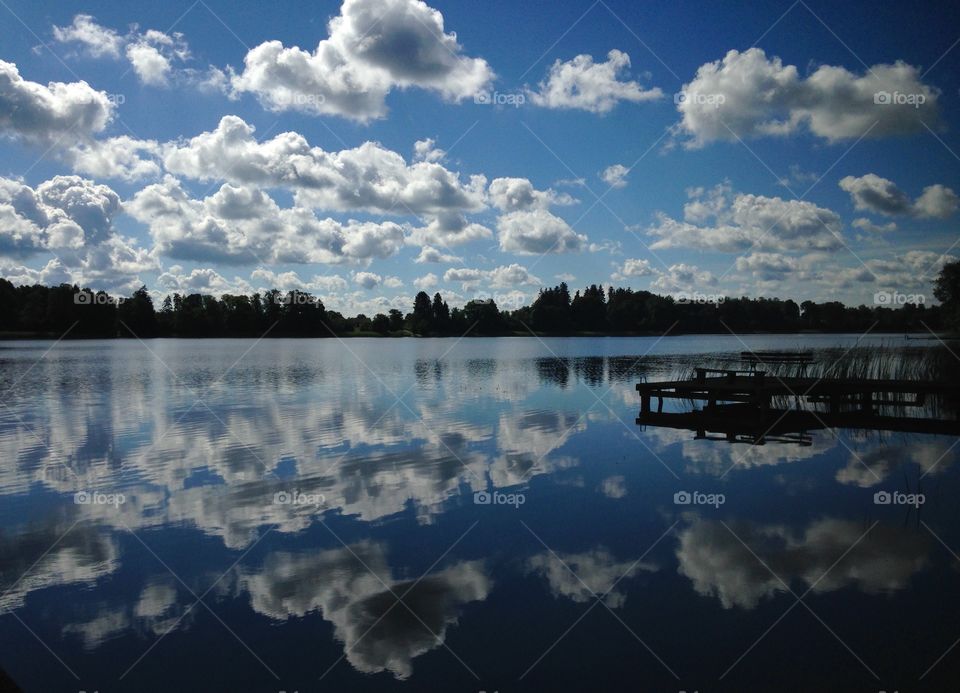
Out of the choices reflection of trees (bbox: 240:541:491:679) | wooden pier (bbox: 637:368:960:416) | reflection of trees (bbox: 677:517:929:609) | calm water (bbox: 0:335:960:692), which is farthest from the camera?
wooden pier (bbox: 637:368:960:416)

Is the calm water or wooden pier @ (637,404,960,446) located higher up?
wooden pier @ (637,404,960,446)

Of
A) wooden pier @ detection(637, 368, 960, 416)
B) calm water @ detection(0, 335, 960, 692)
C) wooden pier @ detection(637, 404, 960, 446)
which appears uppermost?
wooden pier @ detection(637, 368, 960, 416)

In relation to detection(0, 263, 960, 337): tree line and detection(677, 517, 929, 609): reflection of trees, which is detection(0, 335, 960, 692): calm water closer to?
detection(677, 517, 929, 609): reflection of trees

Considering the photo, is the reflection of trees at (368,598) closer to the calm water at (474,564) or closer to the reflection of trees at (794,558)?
the calm water at (474,564)

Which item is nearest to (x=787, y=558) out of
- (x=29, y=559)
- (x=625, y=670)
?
(x=625, y=670)

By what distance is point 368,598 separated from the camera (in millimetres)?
8742

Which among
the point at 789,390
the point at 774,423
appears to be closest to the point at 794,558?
the point at 774,423

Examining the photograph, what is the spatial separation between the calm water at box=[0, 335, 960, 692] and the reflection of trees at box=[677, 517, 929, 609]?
5 centimetres

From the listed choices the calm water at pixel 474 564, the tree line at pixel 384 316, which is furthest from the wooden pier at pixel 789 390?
the tree line at pixel 384 316

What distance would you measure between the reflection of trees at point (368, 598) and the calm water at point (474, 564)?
0.04 metres

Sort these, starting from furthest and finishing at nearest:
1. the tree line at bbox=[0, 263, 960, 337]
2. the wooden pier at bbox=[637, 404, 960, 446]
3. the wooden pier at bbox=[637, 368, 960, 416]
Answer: the tree line at bbox=[0, 263, 960, 337] < the wooden pier at bbox=[637, 368, 960, 416] < the wooden pier at bbox=[637, 404, 960, 446]

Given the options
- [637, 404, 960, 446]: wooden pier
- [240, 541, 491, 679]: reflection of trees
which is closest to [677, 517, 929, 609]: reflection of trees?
[240, 541, 491, 679]: reflection of trees

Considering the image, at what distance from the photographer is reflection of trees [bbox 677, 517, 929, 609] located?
9228 millimetres

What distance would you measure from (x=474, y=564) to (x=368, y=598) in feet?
6.29
